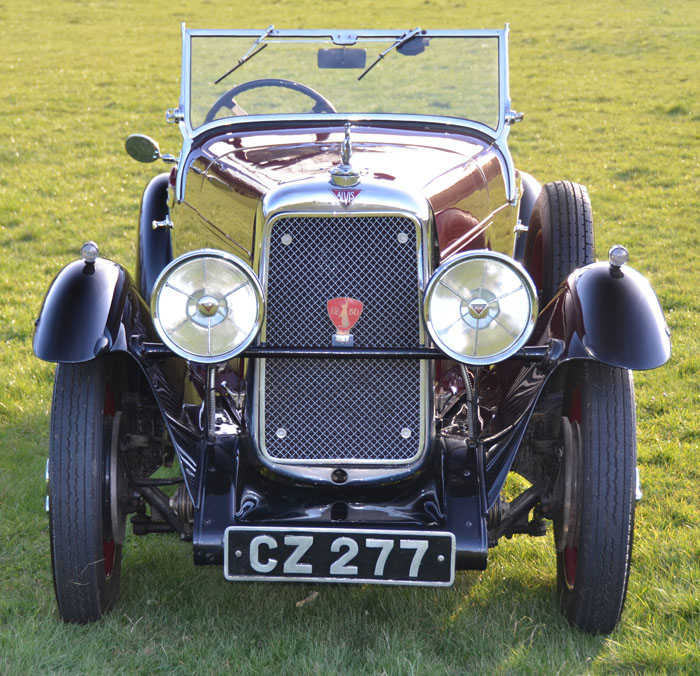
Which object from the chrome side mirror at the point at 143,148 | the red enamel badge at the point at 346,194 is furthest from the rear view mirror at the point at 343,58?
the red enamel badge at the point at 346,194

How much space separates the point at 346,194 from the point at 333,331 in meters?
0.39

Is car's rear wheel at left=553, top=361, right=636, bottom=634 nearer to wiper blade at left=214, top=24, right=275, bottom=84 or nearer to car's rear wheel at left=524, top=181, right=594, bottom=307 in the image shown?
car's rear wheel at left=524, top=181, right=594, bottom=307

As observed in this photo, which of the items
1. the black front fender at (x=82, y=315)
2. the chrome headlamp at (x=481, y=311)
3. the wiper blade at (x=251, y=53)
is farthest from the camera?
the wiper blade at (x=251, y=53)

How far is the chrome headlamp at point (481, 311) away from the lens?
2.45 m

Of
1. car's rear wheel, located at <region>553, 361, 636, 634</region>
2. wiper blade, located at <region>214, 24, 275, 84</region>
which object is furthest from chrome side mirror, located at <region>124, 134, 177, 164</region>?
car's rear wheel, located at <region>553, 361, 636, 634</region>

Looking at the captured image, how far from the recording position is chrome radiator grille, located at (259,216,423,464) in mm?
2652

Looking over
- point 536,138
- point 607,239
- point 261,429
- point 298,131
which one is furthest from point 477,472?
point 536,138

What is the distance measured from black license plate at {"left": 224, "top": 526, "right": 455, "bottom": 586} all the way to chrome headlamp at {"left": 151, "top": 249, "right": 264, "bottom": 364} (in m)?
0.49

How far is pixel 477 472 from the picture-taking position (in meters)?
2.66

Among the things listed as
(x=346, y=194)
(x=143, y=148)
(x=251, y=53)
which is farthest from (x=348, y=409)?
(x=251, y=53)

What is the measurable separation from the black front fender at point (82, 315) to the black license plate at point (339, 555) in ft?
2.12

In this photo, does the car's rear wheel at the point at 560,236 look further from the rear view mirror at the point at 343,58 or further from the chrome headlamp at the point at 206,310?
the chrome headlamp at the point at 206,310

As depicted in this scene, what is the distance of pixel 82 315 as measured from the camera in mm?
2629

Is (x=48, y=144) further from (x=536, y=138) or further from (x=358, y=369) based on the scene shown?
(x=358, y=369)
